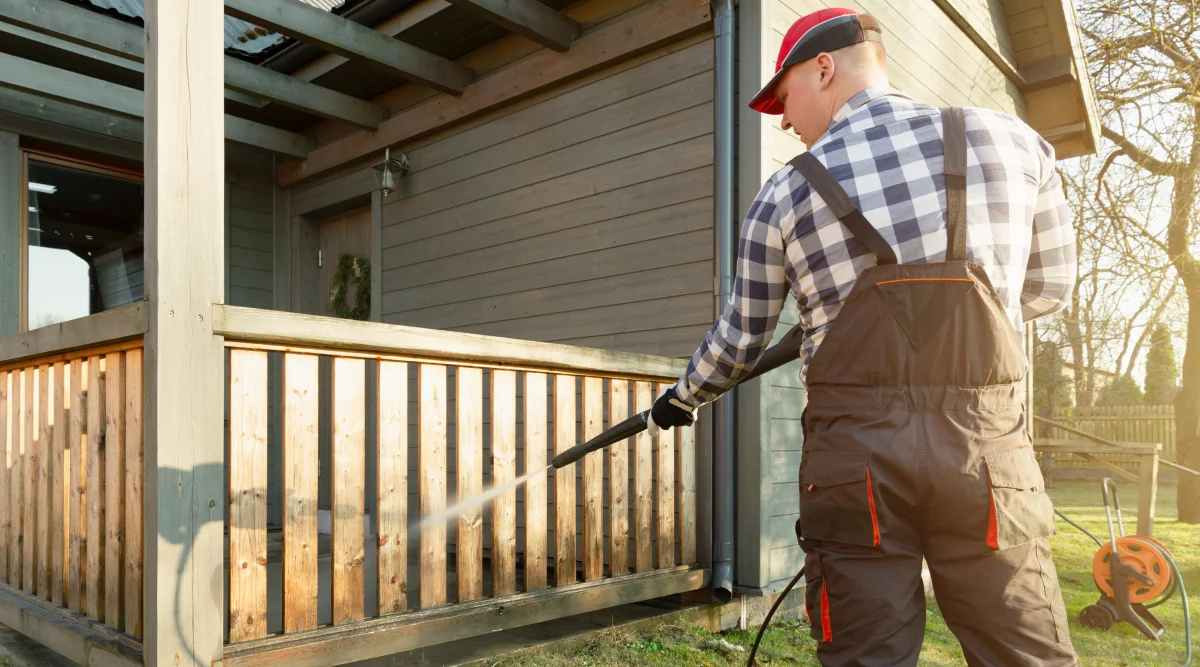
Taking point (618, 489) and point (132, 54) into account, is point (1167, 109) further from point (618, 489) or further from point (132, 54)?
point (132, 54)

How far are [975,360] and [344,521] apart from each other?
1772 mm

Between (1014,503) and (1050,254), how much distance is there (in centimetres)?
59

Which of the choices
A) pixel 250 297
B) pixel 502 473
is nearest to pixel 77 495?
pixel 502 473

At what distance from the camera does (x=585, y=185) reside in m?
4.73

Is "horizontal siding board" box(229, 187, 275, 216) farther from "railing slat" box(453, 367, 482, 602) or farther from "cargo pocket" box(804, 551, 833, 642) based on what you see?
"cargo pocket" box(804, 551, 833, 642)

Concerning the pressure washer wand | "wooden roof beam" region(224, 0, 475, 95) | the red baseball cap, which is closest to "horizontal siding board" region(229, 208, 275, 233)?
"wooden roof beam" region(224, 0, 475, 95)

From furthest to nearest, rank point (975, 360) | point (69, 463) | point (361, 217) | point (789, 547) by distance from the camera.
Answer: point (361, 217), point (789, 547), point (69, 463), point (975, 360)

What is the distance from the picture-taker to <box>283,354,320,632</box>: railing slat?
2363mm

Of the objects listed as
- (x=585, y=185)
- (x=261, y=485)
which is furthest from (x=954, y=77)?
(x=261, y=485)

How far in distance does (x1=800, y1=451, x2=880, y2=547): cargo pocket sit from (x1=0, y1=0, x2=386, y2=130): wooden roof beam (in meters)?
3.74

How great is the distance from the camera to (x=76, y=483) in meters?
2.70

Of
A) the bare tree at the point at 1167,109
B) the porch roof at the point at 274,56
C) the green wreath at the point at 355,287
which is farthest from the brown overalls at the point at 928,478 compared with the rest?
the bare tree at the point at 1167,109

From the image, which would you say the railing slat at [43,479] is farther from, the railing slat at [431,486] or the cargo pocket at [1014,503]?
the cargo pocket at [1014,503]

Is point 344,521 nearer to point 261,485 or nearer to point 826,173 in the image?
point 261,485
